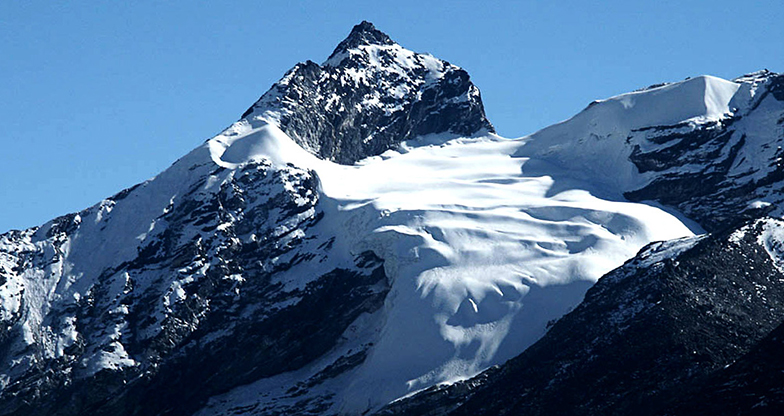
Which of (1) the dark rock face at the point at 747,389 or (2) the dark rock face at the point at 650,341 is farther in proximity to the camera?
(2) the dark rock face at the point at 650,341

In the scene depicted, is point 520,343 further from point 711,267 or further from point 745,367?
point 745,367

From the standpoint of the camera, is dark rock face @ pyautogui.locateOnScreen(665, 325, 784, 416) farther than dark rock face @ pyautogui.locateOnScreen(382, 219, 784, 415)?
No

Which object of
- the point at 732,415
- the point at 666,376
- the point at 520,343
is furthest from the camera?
the point at 520,343

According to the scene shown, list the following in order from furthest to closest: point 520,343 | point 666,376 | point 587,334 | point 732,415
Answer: point 520,343, point 587,334, point 666,376, point 732,415

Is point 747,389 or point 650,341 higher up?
point 650,341

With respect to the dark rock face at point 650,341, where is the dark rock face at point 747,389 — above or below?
below

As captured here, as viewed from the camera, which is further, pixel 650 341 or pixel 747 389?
pixel 650 341

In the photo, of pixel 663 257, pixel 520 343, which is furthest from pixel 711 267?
pixel 520 343

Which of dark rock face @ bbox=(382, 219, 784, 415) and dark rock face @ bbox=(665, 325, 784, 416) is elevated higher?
dark rock face @ bbox=(382, 219, 784, 415)
